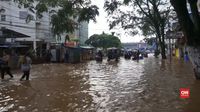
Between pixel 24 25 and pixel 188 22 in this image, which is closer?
pixel 188 22

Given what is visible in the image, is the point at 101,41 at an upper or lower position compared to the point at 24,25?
lower

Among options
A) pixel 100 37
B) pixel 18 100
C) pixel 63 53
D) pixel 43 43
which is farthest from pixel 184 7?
pixel 100 37

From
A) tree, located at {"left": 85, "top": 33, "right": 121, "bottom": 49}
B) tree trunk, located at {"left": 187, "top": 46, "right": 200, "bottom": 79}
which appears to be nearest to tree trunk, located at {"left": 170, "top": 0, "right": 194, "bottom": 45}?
tree trunk, located at {"left": 187, "top": 46, "right": 200, "bottom": 79}

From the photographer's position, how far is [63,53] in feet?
138

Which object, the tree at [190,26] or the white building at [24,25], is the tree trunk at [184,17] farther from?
the white building at [24,25]

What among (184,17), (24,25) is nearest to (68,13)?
(184,17)

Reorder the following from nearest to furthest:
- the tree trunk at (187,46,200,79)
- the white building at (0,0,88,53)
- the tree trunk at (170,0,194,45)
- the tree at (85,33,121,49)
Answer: the tree trunk at (170,0,194,45) → the tree trunk at (187,46,200,79) → the white building at (0,0,88,53) → the tree at (85,33,121,49)

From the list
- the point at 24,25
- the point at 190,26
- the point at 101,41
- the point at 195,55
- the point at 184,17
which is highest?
the point at 24,25

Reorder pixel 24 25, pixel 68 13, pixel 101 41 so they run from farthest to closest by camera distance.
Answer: pixel 101 41
pixel 24 25
pixel 68 13

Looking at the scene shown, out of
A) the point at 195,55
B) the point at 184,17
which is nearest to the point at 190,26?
the point at 184,17

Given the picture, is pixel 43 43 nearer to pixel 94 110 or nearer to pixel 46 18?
pixel 46 18

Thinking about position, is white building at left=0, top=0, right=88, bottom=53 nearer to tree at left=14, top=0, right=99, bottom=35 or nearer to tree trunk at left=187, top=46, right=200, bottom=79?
tree at left=14, top=0, right=99, bottom=35

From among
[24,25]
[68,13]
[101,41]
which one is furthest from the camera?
[101,41]

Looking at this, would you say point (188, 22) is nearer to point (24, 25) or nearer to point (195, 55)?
point (195, 55)
